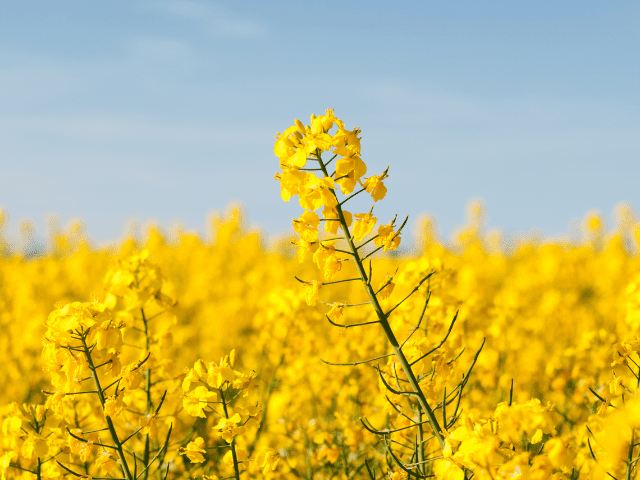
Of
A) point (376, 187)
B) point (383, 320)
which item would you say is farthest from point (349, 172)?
point (383, 320)

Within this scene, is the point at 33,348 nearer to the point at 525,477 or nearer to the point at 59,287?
the point at 59,287

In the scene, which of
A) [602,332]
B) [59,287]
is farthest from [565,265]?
[59,287]

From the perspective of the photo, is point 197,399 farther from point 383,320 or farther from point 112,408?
point 383,320

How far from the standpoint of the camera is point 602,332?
3.66 metres

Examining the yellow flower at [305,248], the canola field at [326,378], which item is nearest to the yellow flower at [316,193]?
the canola field at [326,378]

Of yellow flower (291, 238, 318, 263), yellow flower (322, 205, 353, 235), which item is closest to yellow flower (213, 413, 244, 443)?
yellow flower (291, 238, 318, 263)

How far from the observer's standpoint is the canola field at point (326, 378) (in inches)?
73.7

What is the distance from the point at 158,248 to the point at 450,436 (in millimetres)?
14046

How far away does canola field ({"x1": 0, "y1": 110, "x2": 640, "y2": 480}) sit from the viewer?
1.87m

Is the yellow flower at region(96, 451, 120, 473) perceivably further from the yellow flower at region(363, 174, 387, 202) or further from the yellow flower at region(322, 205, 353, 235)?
the yellow flower at region(363, 174, 387, 202)

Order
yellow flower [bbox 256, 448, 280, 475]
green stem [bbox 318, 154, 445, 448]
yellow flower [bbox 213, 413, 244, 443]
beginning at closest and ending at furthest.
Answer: green stem [bbox 318, 154, 445, 448] → yellow flower [bbox 213, 413, 244, 443] → yellow flower [bbox 256, 448, 280, 475]

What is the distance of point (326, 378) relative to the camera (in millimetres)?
4559

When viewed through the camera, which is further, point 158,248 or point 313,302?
Result: point 158,248

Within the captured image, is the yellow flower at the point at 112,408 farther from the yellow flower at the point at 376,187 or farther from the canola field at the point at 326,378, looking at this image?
the yellow flower at the point at 376,187
